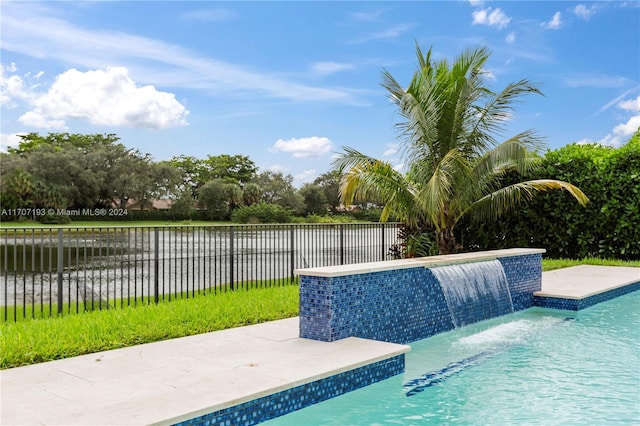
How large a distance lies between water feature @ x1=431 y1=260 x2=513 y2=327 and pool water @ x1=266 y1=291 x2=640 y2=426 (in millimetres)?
221

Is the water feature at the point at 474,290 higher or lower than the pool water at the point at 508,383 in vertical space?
higher

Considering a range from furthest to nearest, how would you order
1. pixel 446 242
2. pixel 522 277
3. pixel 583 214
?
1. pixel 583 214
2. pixel 446 242
3. pixel 522 277

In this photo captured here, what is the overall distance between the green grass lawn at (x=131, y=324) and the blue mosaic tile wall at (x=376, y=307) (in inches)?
54.0

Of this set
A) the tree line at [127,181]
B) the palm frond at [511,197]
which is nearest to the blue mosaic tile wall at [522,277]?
the palm frond at [511,197]

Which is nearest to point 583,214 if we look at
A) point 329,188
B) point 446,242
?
point 446,242

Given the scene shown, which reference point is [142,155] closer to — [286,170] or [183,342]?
[286,170]

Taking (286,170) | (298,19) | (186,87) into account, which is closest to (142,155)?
(286,170)

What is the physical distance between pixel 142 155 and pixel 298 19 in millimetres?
43321

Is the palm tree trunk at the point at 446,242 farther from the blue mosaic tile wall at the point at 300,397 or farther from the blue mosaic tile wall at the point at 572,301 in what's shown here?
the blue mosaic tile wall at the point at 300,397

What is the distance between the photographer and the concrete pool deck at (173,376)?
3432 millimetres

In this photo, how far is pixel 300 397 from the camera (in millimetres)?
4105

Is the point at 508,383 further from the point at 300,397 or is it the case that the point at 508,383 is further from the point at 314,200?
the point at 314,200

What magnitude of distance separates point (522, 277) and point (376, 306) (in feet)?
12.7

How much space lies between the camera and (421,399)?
4645mm
